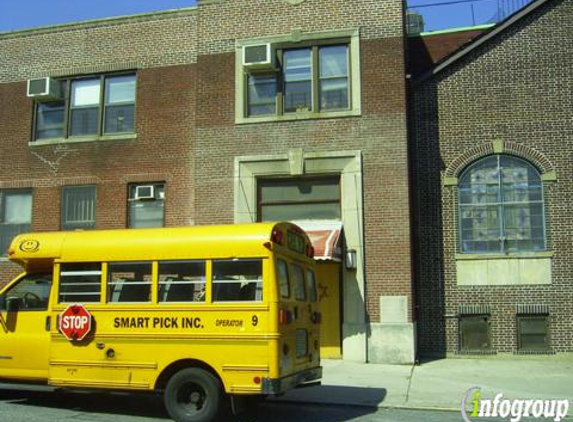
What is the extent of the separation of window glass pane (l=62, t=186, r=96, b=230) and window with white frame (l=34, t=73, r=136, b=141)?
157 cm

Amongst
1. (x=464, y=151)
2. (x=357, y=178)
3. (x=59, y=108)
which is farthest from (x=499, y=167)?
(x=59, y=108)

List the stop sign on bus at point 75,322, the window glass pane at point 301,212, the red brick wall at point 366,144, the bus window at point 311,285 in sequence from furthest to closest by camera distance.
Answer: the window glass pane at point 301,212 → the red brick wall at point 366,144 → the bus window at point 311,285 → the stop sign on bus at point 75,322

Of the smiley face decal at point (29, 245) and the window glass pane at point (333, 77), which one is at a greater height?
the window glass pane at point (333, 77)

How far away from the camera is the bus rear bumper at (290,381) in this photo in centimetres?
801

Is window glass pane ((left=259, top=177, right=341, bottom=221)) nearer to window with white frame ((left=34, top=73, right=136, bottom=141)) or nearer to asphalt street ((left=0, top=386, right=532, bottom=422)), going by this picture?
window with white frame ((left=34, top=73, right=136, bottom=141))

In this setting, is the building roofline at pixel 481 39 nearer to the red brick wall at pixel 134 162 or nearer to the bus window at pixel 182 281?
the red brick wall at pixel 134 162

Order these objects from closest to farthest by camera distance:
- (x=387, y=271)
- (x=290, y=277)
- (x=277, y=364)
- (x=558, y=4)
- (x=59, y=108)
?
(x=277, y=364)
(x=290, y=277)
(x=387, y=271)
(x=558, y=4)
(x=59, y=108)

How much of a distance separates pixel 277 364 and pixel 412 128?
962cm

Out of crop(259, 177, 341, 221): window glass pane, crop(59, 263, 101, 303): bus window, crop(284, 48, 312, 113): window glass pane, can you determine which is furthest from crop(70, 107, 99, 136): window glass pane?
crop(59, 263, 101, 303): bus window

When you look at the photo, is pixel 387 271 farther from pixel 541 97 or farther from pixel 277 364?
pixel 277 364

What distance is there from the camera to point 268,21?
53.3ft

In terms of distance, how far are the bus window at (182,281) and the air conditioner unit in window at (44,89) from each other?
11122 millimetres

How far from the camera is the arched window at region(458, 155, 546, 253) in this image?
15.4m

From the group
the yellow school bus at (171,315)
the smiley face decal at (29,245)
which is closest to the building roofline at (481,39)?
the yellow school bus at (171,315)
